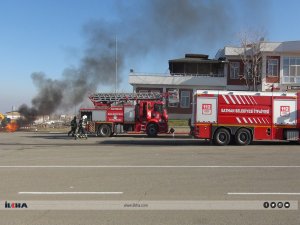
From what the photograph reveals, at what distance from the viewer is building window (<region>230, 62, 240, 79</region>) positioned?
5031 cm

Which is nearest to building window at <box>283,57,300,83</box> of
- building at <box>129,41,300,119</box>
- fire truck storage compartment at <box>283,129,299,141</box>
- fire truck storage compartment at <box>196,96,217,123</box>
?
building at <box>129,41,300,119</box>

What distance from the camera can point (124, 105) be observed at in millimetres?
29531

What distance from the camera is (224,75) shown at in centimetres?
5069

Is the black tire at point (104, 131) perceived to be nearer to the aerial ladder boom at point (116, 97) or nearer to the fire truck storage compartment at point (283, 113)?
the aerial ladder boom at point (116, 97)

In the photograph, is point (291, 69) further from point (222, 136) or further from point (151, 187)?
Result: point (151, 187)

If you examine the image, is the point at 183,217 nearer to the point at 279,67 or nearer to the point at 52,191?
the point at 52,191

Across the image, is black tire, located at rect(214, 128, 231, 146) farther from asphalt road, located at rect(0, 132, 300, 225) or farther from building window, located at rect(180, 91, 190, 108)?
building window, located at rect(180, 91, 190, 108)

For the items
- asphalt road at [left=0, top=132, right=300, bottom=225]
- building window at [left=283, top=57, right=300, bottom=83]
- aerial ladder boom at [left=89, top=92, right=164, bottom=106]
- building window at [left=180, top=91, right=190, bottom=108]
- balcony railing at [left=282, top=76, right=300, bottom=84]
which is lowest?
asphalt road at [left=0, top=132, right=300, bottom=225]

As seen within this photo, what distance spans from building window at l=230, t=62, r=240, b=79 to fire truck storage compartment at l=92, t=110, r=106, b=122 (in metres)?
24.6

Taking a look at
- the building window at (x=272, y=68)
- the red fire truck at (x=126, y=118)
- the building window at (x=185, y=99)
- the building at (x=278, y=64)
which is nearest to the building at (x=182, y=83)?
the building window at (x=185, y=99)

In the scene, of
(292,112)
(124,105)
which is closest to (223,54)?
(124,105)

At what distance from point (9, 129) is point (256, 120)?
2390 centimetres

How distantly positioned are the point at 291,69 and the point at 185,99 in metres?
11.9

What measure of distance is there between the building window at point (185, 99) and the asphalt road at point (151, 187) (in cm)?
3595
